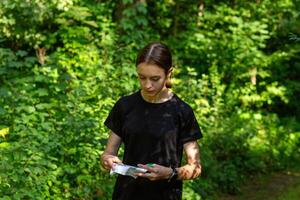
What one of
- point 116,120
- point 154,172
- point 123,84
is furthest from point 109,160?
point 123,84

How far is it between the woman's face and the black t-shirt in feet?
0.51

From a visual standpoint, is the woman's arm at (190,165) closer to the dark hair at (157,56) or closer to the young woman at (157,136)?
the young woman at (157,136)

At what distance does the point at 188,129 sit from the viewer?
3.16 m

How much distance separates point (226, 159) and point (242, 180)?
16.6 inches

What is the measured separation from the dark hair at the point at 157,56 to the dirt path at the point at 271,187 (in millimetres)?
4924

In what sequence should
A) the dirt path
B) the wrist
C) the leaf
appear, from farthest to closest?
the dirt path → the leaf → the wrist

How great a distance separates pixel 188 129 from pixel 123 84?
4.64 meters

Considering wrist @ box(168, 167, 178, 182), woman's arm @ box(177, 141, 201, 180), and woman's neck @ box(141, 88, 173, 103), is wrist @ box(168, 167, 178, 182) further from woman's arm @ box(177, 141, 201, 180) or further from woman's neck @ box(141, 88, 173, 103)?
woman's neck @ box(141, 88, 173, 103)

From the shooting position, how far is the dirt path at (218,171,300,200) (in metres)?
7.80

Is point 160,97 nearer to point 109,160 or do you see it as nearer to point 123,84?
point 109,160

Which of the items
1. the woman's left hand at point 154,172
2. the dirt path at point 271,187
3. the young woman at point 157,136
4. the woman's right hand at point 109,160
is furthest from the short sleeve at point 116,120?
the dirt path at point 271,187

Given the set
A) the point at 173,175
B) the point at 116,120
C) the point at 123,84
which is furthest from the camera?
the point at 123,84

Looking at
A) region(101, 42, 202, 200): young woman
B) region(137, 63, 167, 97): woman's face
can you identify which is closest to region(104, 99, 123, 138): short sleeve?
region(101, 42, 202, 200): young woman

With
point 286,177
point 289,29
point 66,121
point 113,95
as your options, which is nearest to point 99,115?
point 66,121
